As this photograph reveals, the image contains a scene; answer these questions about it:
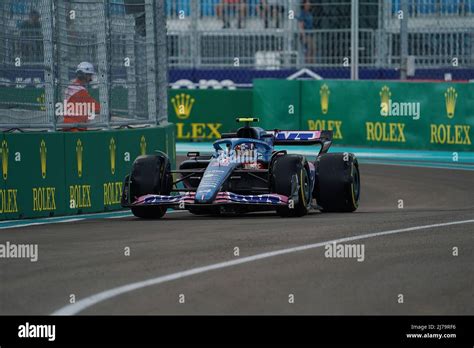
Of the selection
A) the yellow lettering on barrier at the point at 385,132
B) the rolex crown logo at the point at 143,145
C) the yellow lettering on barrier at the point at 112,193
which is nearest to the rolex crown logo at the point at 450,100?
the yellow lettering on barrier at the point at 385,132

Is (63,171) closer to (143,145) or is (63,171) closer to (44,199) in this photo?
(44,199)

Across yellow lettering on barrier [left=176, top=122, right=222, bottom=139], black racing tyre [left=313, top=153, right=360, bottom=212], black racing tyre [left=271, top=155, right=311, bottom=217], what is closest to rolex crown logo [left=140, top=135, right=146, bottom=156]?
black racing tyre [left=313, top=153, right=360, bottom=212]

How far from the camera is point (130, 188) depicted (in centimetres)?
1429

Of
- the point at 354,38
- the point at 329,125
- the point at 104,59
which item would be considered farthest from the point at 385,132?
the point at 104,59

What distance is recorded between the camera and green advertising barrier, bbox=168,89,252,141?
28234mm

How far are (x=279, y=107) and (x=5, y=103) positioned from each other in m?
13.8

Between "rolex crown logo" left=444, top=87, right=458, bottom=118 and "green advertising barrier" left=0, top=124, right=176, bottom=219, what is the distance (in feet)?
35.3

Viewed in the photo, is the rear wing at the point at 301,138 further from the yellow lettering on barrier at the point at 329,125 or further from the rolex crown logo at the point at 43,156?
the yellow lettering on barrier at the point at 329,125

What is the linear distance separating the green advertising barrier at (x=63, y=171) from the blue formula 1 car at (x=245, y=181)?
860mm

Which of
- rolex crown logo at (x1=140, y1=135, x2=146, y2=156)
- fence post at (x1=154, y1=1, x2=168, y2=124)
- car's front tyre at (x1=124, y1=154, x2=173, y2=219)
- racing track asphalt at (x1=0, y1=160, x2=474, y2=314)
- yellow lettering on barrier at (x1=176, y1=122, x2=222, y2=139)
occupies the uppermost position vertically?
fence post at (x1=154, y1=1, x2=168, y2=124)

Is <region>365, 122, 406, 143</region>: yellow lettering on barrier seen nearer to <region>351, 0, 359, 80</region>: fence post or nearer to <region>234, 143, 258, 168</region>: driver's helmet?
<region>351, 0, 359, 80</region>: fence post

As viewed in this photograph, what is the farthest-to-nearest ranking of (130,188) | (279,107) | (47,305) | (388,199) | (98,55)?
(279,107) → (388,199) → (98,55) → (130,188) → (47,305)
